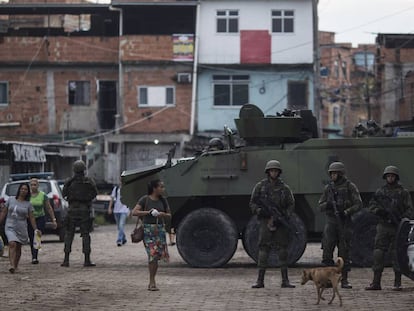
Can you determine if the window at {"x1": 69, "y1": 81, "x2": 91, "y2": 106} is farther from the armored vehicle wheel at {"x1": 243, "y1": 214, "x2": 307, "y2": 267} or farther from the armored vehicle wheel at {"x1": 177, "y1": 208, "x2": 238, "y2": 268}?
the armored vehicle wheel at {"x1": 243, "y1": 214, "x2": 307, "y2": 267}

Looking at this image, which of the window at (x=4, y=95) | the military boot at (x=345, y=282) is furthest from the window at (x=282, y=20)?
the military boot at (x=345, y=282)

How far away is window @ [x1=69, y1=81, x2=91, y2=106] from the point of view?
47156mm

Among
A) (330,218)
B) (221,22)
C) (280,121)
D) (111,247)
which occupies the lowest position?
(111,247)

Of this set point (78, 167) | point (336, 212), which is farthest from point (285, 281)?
point (78, 167)

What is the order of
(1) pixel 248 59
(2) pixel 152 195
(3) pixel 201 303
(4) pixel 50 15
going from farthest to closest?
1. (4) pixel 50 15
2. (1) pixel 248 59
3. (2) pixel 152 195
4. (3) pixel 201 303

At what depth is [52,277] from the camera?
16.5 meters

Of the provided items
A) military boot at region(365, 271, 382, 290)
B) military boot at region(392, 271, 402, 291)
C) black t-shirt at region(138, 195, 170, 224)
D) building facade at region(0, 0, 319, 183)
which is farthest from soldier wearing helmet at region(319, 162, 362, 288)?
building facade at region(0, 0, 319, 183)

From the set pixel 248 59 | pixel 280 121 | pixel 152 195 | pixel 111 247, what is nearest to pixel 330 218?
pixel 152 195

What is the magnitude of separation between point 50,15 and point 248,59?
31.9 feet

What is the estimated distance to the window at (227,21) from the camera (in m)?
46.1

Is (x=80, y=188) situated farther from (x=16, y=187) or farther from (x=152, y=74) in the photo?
(x=152, y=74)

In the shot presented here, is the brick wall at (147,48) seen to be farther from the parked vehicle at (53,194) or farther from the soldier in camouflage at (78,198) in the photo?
the soldier in camouflage at (78,198)

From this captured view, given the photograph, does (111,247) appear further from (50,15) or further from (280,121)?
(50,15)

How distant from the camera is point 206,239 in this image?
18.3 metres
